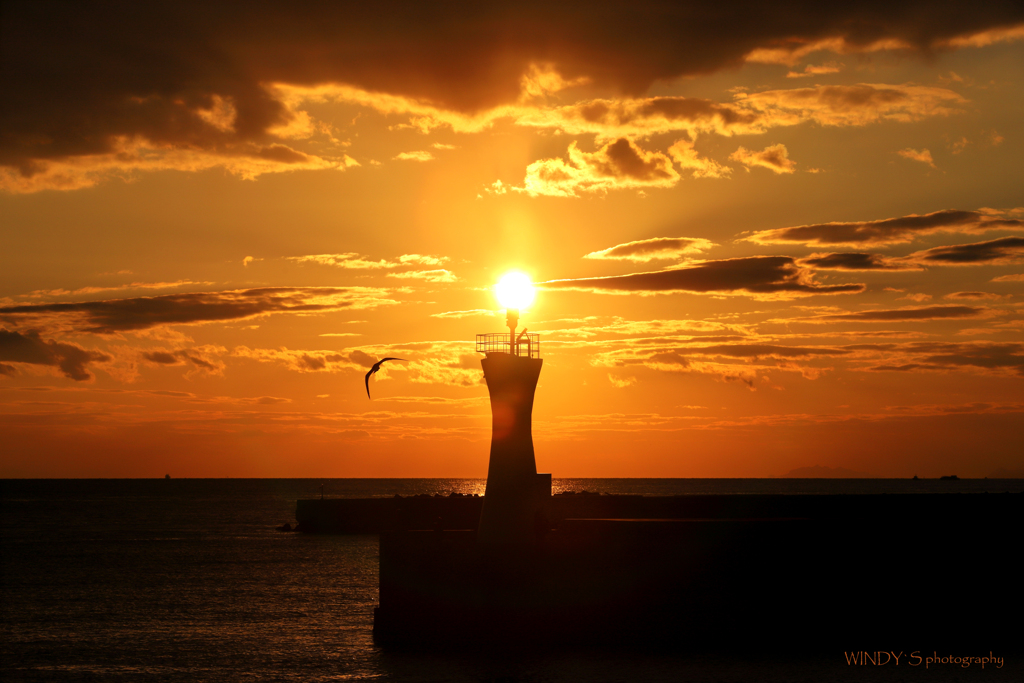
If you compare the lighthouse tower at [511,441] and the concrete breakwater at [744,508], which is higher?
the lighthouse tower at [511,441]

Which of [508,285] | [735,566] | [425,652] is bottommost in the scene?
[425,652]

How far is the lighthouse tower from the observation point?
3123 centimetres

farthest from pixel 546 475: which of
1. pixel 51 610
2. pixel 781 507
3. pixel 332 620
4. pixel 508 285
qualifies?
pixel 51 610

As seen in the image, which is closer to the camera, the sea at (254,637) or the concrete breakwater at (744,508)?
the sea at (254,637)

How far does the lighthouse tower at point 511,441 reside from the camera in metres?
31.2

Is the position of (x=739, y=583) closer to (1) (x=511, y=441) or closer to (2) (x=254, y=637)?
(1) (x=511, y=441)

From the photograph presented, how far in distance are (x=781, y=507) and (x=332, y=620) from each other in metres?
31.5

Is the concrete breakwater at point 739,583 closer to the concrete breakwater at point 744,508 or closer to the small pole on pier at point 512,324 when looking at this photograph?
the concrete breakwater at point 744,508

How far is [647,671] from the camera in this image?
29.7m

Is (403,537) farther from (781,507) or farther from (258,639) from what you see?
(781,507)

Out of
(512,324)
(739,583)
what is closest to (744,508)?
(739,583)

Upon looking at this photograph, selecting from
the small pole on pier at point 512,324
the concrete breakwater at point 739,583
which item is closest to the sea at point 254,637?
the concrete breakwater at point 739,583

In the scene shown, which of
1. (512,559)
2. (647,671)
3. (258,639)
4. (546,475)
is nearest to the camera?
(647,671)

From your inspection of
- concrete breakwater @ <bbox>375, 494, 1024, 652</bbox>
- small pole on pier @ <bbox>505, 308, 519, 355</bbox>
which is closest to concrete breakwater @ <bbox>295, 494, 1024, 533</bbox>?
concrete breakwater @ <bbox>375, 494, 1024, 652</bbox>
